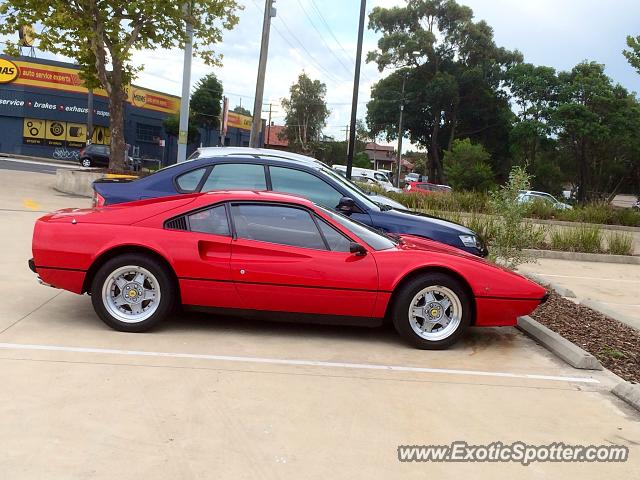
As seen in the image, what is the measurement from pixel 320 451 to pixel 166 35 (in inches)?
661

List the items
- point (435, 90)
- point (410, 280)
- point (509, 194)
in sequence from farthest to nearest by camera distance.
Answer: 1. point (435, 90)
2. point (509, 194)
3. point (410, 280)

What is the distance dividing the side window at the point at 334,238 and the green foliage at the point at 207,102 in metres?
44.1

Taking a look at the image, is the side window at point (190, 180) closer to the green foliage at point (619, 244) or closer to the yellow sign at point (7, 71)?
the green foliage at point (619, 244)

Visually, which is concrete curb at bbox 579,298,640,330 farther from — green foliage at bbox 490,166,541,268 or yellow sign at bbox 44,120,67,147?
yellow sign at bbox 44,120,67,147

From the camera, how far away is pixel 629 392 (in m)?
4.48

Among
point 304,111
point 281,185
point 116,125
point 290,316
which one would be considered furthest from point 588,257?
point 304,111

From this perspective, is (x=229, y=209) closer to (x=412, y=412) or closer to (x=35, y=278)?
(x=412, y=412)

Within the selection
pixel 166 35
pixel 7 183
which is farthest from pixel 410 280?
pixel 7 183

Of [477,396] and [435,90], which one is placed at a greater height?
[435,90]

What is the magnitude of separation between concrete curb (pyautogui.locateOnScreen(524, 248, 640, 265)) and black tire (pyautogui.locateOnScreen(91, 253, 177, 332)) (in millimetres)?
9323

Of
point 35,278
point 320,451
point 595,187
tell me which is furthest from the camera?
point 595,187

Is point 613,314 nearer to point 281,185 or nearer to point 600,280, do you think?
point 600,280

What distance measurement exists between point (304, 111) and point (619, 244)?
58.1 metres

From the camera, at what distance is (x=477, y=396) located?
14.3ft
